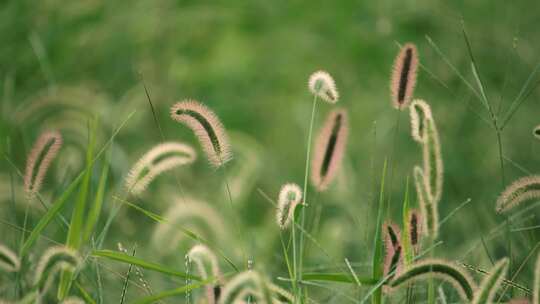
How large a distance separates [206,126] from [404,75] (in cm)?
33

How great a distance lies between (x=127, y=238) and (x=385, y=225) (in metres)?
1.33

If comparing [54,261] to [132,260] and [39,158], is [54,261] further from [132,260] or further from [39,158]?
[39,158]

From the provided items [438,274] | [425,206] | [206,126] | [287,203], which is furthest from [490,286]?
[206,126]

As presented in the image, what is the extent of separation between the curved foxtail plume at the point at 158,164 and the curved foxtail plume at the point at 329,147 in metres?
0.20

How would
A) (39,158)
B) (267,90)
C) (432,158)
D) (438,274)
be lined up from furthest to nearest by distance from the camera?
(267,90) → (39,158) → (432,158) → (438,274)

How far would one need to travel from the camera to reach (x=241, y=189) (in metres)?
2.34

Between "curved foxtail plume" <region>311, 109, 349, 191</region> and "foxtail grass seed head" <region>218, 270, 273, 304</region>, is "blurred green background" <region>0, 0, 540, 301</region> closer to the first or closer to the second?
"curved foxtail plume" <region>311, 109, 349, 191</region>

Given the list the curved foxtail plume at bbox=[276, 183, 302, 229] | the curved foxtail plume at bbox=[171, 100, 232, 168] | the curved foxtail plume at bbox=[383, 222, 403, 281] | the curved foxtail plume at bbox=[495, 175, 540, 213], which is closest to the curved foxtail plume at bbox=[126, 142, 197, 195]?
the curved foxtail plume at bbox=[171, 100, 232, 168]

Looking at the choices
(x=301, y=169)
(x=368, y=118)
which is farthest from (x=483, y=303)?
(x=368, y=118)

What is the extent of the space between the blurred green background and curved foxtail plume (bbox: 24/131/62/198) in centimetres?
57

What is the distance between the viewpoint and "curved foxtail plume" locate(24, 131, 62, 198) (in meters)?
1.25

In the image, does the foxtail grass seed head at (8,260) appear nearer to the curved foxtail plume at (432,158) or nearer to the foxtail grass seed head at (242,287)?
the foxtail grass seed head at (242,287)

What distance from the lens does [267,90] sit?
3.84 m

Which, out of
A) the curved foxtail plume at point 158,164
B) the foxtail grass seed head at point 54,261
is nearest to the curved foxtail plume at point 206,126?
the curved foxtail plume at point 158,164
